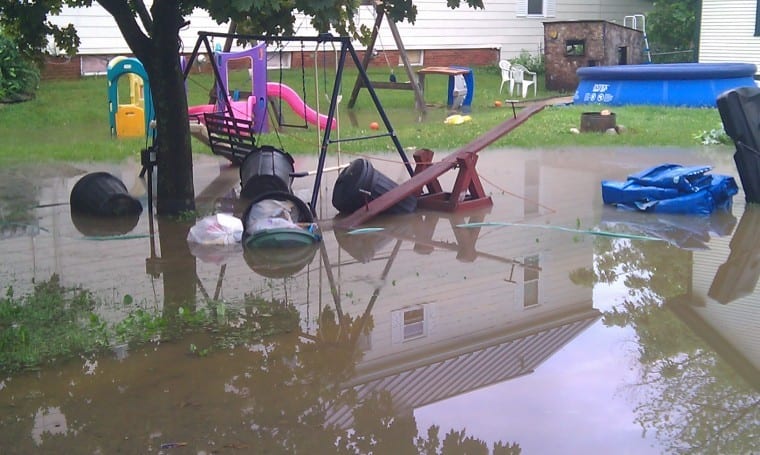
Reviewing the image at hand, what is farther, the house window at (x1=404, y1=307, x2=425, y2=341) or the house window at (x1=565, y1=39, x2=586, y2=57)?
the house window at (x1=565, y1=39, x2=586, y2=57)

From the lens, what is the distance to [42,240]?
9188 millimetres

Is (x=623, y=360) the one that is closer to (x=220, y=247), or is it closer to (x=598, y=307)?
(x=598, y=307)

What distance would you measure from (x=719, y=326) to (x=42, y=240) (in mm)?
6240

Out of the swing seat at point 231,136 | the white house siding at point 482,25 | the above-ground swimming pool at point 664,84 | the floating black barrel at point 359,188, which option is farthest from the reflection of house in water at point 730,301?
the white house siding at point 482,25

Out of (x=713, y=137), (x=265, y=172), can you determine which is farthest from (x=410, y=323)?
(x=713, y=137)

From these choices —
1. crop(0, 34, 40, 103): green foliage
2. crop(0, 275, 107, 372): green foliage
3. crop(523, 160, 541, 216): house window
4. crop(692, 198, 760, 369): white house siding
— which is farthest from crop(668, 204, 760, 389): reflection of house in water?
crop(0, 34, 40, 103): green foliage

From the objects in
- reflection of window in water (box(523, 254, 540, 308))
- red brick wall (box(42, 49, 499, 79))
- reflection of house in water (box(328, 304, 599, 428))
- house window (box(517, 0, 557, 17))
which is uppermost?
house window (box(517, 0, 557, 17))

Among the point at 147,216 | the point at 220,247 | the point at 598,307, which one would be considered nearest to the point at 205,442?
the point at 598,307

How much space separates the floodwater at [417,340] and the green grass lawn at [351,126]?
3578mm

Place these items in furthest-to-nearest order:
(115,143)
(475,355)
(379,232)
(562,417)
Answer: (115,143) < (379,232) < (475,355) < (562,417)

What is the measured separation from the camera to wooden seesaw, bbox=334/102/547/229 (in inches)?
386

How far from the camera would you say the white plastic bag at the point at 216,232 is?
351 inches

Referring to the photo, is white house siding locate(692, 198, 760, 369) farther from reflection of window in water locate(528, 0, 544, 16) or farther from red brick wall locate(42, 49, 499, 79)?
reflection of window in water locate(528, 0, 544, 16)

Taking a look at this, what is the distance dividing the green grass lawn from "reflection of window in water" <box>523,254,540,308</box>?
13.2 feet
